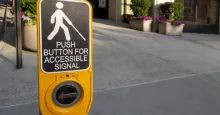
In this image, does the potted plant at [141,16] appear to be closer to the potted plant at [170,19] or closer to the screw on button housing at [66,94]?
the potted plant at [170,19]

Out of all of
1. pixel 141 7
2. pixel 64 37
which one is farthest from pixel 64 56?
pixel 141 7

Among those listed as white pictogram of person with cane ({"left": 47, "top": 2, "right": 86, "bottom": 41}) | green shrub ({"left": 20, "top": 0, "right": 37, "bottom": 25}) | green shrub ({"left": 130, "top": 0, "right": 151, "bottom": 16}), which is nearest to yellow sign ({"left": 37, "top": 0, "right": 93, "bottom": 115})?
white pictogram of person with cane ({"left": 47, "top": 2, "right": 86, "bottom": 41})

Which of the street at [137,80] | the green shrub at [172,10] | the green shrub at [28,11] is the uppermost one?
the green shrub at [172,10]

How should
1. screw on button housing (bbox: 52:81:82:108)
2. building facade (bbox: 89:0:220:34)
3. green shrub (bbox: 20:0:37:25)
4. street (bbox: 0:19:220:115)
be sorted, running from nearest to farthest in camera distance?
screw on button housing (bbox: 52:81:82:108) < street (bbox: 0:19:220:115) < green shrub (bbox: 20:0:37:25) < building facade (bbox: 89:0:220:34)

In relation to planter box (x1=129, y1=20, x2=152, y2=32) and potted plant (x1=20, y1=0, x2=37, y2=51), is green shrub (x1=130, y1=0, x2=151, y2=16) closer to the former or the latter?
planter box (x1=129, y1=20, x2=152, y2=32)

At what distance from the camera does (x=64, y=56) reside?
1.97m

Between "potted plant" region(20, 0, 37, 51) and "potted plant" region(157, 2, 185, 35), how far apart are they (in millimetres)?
5769

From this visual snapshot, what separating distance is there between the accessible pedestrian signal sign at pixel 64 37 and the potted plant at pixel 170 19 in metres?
9.01

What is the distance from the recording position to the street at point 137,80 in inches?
162

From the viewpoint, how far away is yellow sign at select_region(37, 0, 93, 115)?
189cm

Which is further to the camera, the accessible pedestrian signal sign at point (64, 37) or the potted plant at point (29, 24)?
the potted plant at point (29, 24)

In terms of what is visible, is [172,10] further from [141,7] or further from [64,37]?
[64,37]

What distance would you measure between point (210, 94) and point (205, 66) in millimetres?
1823

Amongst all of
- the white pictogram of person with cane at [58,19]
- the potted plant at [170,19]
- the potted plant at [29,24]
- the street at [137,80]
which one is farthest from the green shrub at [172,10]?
the white pictogram of person with cane at [58,19]
